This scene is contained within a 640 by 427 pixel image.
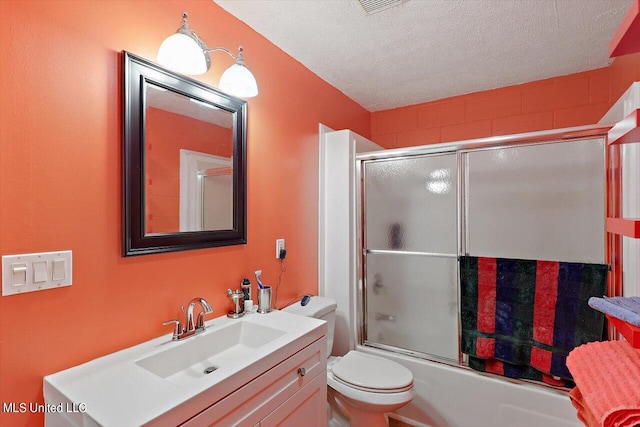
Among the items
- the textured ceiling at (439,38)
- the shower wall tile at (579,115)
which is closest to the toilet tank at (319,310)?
the textured ceiling at (439,38)

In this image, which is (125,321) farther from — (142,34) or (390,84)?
(390,84)

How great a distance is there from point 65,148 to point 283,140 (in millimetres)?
1122

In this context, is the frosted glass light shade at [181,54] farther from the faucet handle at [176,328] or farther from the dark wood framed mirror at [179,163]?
the faucet handle at [176,328]

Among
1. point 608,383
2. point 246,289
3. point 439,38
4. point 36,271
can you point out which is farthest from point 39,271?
point 439,38

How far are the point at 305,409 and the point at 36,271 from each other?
110 cm

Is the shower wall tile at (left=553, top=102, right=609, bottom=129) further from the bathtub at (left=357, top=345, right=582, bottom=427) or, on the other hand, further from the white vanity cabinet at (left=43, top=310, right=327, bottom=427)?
Answer: the white vanity cabinet at (left=43, top=310, right=327, bottom=427)

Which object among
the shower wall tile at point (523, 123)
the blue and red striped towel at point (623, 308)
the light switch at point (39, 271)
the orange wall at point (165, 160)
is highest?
the shower wall tile at point (523, 123)

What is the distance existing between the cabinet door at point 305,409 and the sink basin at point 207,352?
24cm

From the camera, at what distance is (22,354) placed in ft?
2.90

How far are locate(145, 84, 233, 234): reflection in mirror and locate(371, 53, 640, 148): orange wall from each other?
192cm

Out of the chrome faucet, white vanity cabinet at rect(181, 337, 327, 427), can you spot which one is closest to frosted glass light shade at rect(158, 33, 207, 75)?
the chrome faucet

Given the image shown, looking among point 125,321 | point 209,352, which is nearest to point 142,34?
point 125,321

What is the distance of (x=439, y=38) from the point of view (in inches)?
70.8

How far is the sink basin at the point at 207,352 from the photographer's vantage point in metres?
1.13
